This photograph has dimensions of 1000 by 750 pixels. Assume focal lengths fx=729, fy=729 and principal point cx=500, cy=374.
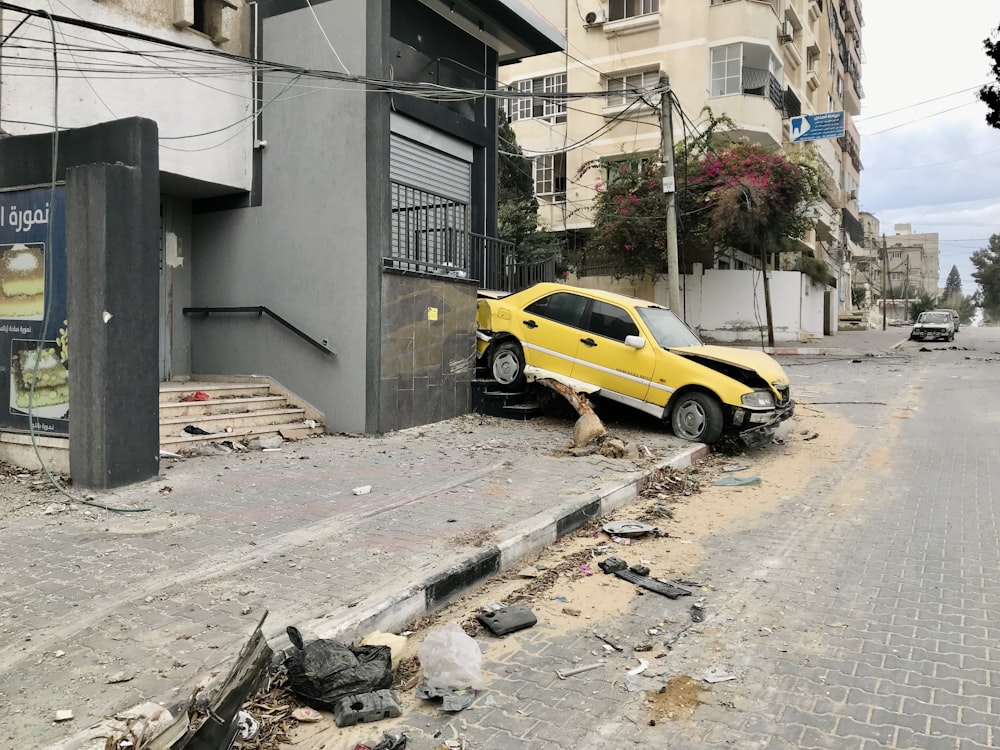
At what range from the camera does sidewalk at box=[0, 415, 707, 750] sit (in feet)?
11.1

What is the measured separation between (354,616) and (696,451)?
20.4ft

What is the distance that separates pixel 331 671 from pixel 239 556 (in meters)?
1.93

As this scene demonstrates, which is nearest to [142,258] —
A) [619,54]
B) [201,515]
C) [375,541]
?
[201,515]

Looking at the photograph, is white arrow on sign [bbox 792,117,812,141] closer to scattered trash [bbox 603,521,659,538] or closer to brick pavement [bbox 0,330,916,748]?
brick pavement [bbox 0,330,916,748]

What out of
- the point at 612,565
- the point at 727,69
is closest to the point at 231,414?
the point at 612,565

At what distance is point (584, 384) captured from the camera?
10.5 meters

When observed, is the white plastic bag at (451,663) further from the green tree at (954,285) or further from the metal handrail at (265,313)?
the green tree at (954,285)

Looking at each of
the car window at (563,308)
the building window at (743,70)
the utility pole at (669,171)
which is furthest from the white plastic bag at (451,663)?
the building window at (743,70)

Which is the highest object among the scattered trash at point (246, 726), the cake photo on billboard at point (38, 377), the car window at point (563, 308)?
the car window at point (563, 308)

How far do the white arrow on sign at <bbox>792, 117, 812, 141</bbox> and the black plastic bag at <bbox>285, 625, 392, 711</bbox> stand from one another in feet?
69.5

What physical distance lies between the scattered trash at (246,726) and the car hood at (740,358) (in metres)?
7.89

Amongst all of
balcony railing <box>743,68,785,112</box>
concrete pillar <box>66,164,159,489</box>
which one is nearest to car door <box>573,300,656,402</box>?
concrete pillar <box>66,164,159,489</box>

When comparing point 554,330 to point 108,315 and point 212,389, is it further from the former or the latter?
point 108,315

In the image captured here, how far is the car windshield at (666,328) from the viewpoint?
33.6 ft
